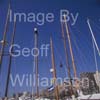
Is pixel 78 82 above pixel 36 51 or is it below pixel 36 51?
below

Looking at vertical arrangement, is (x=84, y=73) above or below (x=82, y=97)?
above

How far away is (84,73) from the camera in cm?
1262

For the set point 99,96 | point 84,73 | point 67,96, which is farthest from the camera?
point 84,73

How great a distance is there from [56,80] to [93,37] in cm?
205

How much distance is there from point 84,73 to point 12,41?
5731mm

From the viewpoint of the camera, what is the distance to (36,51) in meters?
9.59

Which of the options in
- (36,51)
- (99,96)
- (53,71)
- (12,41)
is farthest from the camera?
(53,71)

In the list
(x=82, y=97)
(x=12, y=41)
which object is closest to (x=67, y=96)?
(x=82, y=97)

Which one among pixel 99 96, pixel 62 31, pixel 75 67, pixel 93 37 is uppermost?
pixel 62 31

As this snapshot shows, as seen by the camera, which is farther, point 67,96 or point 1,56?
point 67,96

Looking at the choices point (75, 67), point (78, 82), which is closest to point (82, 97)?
point (78, 82)

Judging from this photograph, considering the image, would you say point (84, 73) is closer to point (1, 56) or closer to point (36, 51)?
Result: point (36, 51)

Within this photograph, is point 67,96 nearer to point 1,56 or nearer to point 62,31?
point 62,31

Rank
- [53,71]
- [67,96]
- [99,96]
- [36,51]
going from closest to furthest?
[99,96]
[36,51]
[53,71]
[67,96]
